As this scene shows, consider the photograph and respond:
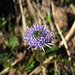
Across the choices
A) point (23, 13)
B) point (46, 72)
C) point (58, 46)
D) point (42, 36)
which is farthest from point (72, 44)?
point (42, 36)

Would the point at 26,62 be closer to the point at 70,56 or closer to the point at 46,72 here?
the point at 46,72

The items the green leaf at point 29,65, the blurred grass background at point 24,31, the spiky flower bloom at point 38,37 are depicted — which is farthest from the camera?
the blurred grass background at point 24,31

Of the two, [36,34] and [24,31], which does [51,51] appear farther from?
[36,34]

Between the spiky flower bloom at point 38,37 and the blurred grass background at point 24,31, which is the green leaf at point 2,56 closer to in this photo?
the blurred grass background at point 24,31

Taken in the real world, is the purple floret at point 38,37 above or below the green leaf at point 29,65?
above

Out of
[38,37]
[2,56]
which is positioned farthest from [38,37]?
[2,56]

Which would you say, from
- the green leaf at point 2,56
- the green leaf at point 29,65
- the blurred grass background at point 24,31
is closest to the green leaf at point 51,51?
the blurred grass background at point 24,31

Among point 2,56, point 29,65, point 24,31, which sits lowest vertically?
point 29,65

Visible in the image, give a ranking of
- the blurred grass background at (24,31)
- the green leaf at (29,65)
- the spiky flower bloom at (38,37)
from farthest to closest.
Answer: the blurred grass background at (24,31)
the green leaf at (29,65)
the spiky flower bloom at (38,37)
